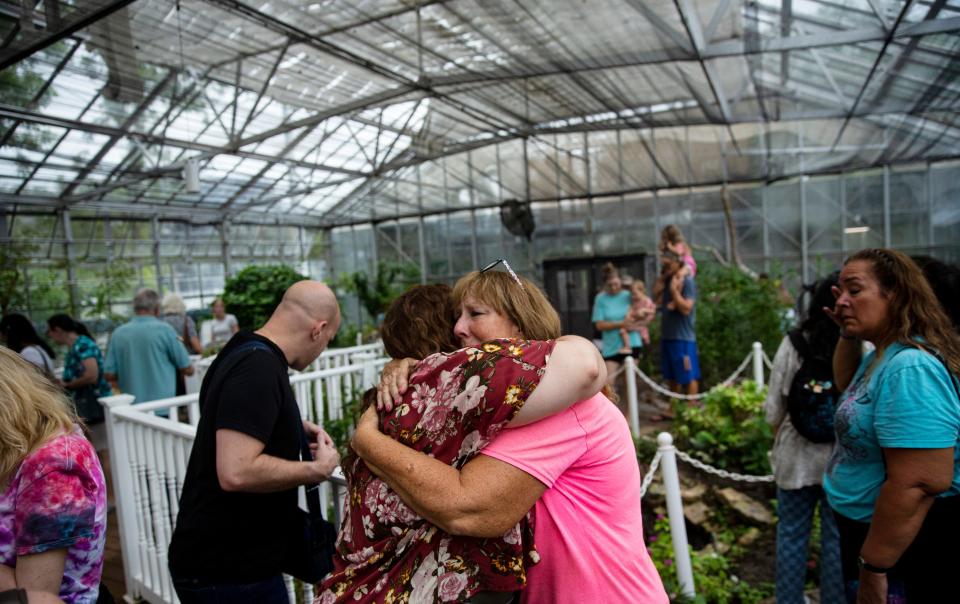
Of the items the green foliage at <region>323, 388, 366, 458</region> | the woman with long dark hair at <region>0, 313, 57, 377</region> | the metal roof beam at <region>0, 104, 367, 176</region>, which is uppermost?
the metal roof beam at <region>0, 104, 367, 176</region>

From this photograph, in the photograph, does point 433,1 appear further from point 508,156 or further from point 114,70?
point 508,156

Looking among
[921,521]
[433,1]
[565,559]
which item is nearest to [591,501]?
[565,559]

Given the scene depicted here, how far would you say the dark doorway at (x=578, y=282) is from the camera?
45.3 ft

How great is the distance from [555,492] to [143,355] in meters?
4.13

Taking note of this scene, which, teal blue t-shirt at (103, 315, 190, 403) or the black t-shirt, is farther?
teal blue t-shirt at (103, 315, 190, 403)

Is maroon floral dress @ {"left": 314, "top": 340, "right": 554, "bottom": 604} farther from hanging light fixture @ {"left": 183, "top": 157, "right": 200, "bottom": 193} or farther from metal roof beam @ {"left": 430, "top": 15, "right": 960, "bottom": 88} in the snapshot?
hanging light fixture @ {"left": 183, "top": 157, "right": 200, "bottom": 193}

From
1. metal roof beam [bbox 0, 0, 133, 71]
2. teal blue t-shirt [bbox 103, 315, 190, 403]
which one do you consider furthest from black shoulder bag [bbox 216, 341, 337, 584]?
metal roof beam [bbox 0, 0, 133, 71]

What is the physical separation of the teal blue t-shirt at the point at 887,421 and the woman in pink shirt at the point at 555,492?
0.86 meters

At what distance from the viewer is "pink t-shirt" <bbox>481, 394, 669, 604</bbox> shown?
107cm

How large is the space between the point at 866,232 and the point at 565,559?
45.9 feet

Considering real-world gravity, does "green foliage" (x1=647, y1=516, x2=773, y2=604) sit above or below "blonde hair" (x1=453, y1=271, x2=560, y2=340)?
below

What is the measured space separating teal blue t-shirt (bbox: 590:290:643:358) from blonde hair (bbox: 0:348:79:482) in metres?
4.93

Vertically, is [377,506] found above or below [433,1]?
below

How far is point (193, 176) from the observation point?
819 centimetres
